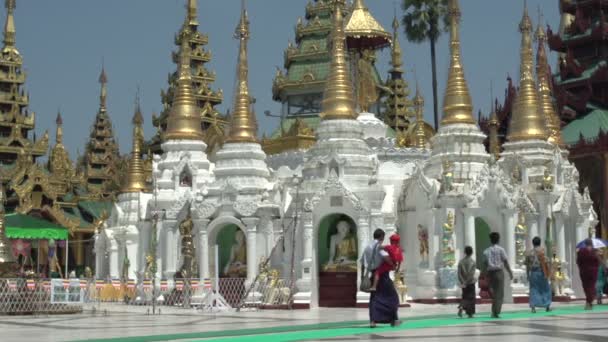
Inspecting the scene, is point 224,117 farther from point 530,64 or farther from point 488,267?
point 488,267

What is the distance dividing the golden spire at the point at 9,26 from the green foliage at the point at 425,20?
32733mm

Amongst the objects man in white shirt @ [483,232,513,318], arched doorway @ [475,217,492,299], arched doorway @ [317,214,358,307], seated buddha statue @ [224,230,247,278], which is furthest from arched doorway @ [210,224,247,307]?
man in white shirt @ [483,232,513,318]

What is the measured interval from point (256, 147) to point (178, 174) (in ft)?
13.7

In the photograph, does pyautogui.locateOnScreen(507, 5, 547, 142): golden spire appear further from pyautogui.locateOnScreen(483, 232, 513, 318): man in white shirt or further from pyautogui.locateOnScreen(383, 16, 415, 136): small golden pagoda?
pyautogui.locateOnScreen(383, 16, 415, 136): small golden pagoda

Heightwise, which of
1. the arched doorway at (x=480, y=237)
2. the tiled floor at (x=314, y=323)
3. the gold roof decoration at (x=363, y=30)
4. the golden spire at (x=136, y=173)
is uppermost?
the gold roof decoration at (x=363, y=30)

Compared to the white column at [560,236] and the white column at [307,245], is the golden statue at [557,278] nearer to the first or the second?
the white column at [560,236]

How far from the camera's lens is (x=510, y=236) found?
30328mm

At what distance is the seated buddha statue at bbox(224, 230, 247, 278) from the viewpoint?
32.0 m

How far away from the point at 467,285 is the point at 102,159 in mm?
56259

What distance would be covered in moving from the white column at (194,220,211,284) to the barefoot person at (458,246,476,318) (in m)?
12.9

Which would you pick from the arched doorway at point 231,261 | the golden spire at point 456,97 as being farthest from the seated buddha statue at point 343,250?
the golden spire at point 456,97

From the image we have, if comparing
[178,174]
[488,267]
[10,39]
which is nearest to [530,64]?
[178,174]

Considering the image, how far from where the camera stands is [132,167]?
46000 millimetres

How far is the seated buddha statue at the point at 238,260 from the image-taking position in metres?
32.0
